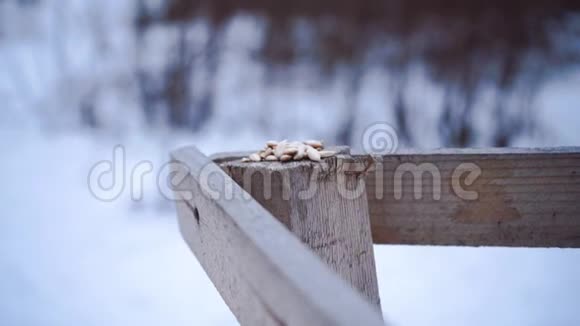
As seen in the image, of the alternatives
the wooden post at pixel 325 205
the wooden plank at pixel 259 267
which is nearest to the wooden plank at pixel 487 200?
the wooden post at pixel 325 205

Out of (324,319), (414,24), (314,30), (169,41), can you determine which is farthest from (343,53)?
(324,319)

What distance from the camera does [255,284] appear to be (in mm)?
442

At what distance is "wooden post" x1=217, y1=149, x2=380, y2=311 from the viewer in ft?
2.41

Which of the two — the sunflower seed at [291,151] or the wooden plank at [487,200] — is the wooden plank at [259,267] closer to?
the sunflower seed at [291,151]

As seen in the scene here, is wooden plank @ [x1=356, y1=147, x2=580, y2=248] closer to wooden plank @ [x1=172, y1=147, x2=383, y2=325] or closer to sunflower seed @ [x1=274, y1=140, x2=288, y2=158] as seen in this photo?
sunflower seed @ [x1=274, y1=140, x2=288, y2=158]

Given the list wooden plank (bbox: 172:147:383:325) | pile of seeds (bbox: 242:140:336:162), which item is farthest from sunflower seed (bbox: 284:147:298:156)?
wooden plank (bbox: 172:147:383:325)

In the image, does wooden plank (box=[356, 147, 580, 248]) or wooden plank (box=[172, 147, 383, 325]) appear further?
wooden plank (box=[356, 147, 580, 248])

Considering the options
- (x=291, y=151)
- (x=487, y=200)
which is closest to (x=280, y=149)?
(x=291, y=151)

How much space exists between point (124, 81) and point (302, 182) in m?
1.50

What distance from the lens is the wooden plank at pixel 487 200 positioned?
0.89m

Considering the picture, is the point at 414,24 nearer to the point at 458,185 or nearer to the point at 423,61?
the point at 423,61

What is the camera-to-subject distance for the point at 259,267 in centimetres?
42

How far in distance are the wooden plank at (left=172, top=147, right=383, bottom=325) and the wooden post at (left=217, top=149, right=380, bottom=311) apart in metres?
0.07

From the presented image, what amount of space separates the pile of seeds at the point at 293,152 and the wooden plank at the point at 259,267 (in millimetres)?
94
